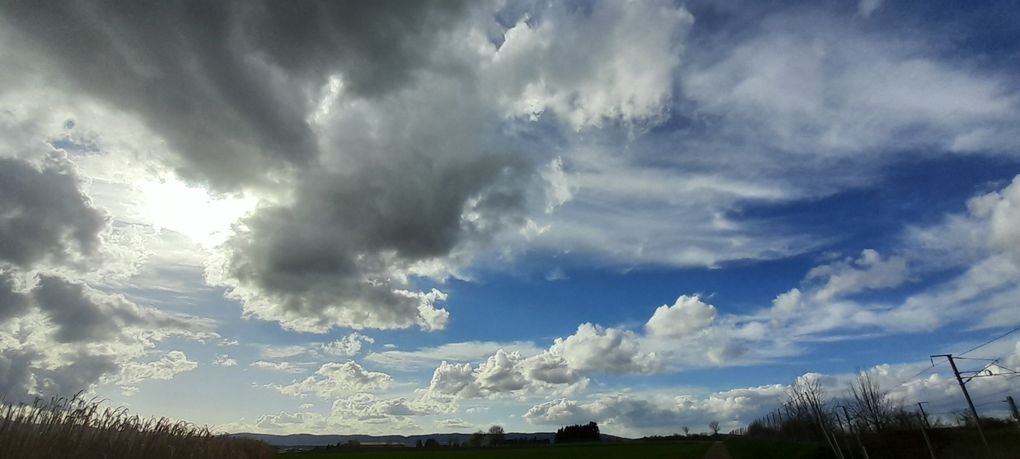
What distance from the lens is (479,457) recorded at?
10294 centimetres

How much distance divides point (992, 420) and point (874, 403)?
1686 cm

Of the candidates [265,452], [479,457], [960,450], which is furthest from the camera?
[479,457]

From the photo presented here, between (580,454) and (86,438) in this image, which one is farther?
(580,454)

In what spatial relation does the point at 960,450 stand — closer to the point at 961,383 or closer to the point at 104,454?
the point at 961,383

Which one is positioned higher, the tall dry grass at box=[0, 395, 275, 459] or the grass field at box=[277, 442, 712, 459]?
the grass field at box=[277, 442, 712, 459]

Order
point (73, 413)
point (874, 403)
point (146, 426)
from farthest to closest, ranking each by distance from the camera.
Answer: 1. point (874, 403)
2. point (146, 426)
3. point (73, 413)

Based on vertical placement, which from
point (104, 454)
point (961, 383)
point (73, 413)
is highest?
point (961, 383)

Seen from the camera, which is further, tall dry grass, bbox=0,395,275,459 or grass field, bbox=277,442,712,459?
grass field, bbox=277,442,712,459

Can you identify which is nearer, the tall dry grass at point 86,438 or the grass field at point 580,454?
the tall dry grass at point 86,438

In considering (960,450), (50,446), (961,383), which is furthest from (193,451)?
(960,450)

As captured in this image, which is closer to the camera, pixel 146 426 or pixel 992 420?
pixel 146 426

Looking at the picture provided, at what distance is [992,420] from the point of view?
79.2 meters

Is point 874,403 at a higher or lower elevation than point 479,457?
higher

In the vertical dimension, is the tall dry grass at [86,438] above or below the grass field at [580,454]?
below
